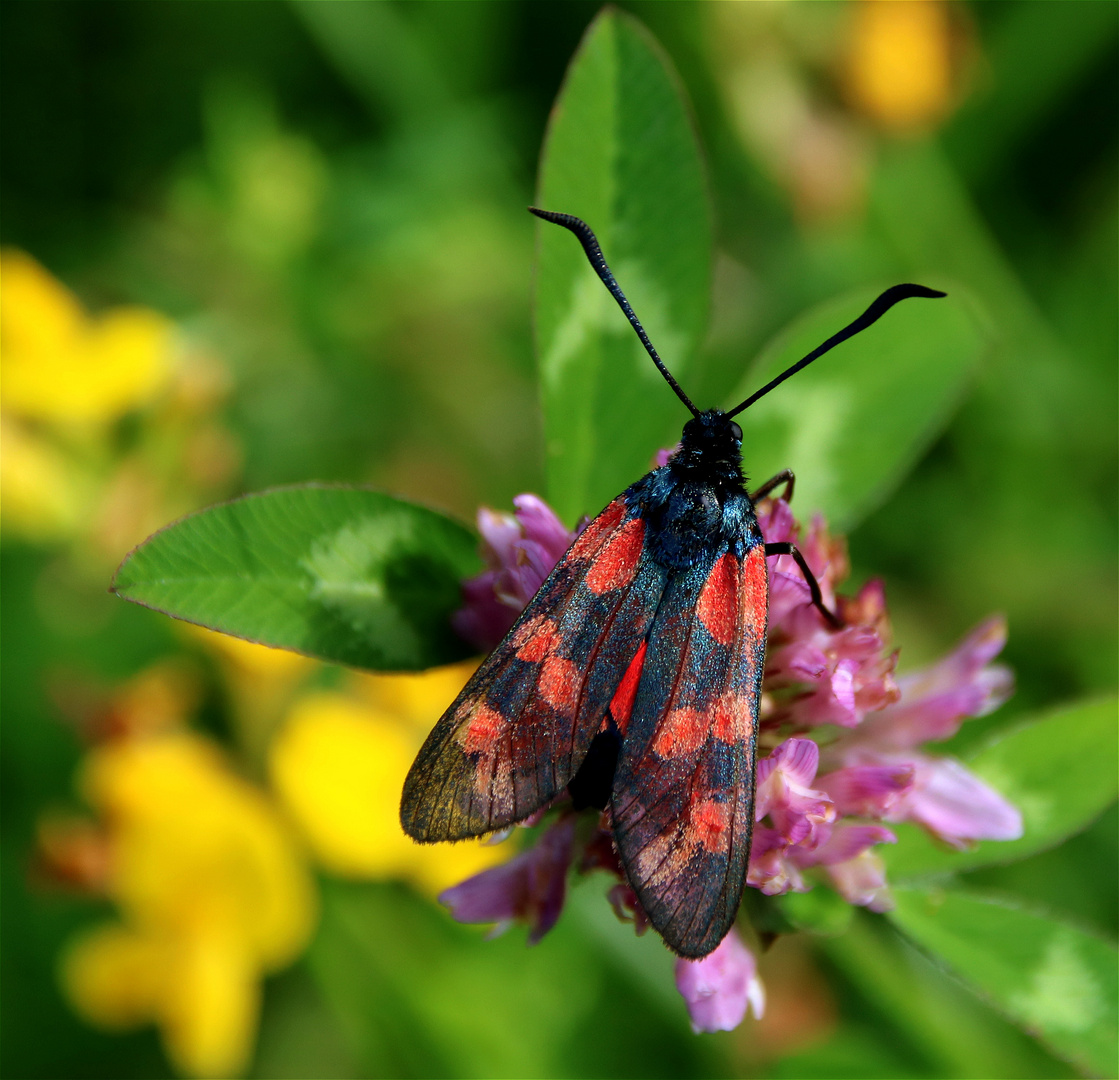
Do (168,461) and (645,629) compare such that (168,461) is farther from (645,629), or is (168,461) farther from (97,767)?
(645,629)

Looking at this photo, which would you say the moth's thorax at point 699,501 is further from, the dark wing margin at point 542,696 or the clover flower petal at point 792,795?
the clover flower petal at point 792,795

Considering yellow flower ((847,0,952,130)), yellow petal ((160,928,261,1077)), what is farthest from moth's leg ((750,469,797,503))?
yellow flower ((847,0,952,130))

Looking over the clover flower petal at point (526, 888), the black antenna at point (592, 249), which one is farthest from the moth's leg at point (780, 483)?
the clover flower petal at point (526, 888)

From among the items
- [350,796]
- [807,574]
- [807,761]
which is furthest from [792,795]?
[350,796]

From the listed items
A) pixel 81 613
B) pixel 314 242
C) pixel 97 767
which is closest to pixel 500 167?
pixel 314 242

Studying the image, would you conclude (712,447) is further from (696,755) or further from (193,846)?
(193,846)

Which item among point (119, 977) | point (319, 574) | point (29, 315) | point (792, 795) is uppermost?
point (29, 315)

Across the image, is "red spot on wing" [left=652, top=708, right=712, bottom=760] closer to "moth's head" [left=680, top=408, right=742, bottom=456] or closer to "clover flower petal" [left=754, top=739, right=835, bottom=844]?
"clover flower petal" [left=754, top=739, right=835, bottom=844]
